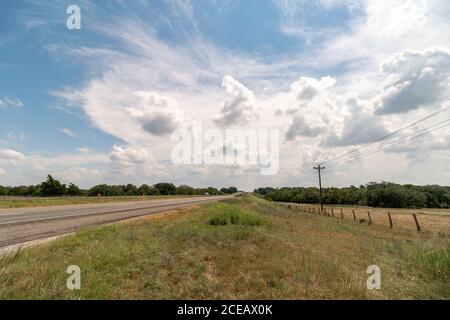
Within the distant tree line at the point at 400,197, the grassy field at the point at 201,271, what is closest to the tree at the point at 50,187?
the grassy field at the point at 201,271

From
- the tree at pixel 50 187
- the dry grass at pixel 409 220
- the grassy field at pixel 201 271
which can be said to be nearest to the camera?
the grassy field at pixel 201 271

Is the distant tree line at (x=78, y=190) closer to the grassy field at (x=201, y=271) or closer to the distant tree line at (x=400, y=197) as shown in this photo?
the grassy field at (x=201, y=271)

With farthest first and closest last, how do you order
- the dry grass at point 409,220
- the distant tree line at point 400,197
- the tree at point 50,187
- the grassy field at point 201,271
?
the distant tree line at point 400,197, the tree at point 50,187, the dry grass at point 409,220, the grassy field at point 201,271

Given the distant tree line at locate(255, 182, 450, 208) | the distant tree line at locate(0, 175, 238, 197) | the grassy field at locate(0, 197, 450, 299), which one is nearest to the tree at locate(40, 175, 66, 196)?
the distant tree line at locate(0, 175, 238, 197)

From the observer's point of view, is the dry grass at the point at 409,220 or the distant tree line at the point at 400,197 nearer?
the dry grass at the point at 409,220

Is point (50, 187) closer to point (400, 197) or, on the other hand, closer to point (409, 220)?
point (409, 220)

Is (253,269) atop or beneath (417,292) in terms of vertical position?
atop

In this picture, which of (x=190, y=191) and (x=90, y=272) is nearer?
(x=90, y=272)

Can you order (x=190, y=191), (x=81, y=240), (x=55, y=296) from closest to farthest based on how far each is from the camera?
(x=55, y=296) < (x=81, y=240) < (x=190, y=191)

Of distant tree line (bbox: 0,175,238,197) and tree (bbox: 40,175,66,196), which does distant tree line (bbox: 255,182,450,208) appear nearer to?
distant tree line (bbox: 0,175,238,197)

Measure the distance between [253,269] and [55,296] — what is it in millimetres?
4261
